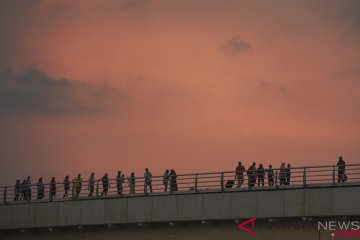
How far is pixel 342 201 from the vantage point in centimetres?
4647

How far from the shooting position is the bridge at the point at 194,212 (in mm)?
47156

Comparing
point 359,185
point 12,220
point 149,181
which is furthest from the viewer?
point 12,220

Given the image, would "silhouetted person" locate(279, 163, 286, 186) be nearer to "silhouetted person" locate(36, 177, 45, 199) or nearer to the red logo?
the red logo

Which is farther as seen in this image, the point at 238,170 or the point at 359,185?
the point at 238,170

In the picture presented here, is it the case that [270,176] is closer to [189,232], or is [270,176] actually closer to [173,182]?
[189,232]

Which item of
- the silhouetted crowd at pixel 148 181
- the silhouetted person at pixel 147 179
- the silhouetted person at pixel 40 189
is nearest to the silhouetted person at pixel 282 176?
the silhouetted crowd at pixel 148 181

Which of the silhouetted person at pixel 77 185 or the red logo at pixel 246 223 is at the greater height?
the silhouetted person at pixel 77 185

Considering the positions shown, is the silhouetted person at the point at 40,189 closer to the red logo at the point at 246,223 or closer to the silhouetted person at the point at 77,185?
the silhouetted person at the point at 77,185

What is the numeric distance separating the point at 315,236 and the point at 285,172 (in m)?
3.54

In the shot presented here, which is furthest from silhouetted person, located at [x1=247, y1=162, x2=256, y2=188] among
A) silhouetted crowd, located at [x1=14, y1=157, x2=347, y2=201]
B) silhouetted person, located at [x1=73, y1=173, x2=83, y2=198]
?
silhouetted person, located at [x1=73, y1=173, x2=83, y2=198]

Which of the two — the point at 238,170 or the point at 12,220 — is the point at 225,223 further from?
the point at 12,220

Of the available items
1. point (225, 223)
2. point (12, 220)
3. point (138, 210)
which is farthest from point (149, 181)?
point (12, 220)

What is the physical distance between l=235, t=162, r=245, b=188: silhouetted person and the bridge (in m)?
0.55

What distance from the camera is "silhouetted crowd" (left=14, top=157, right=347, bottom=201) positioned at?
49469 millimetres
